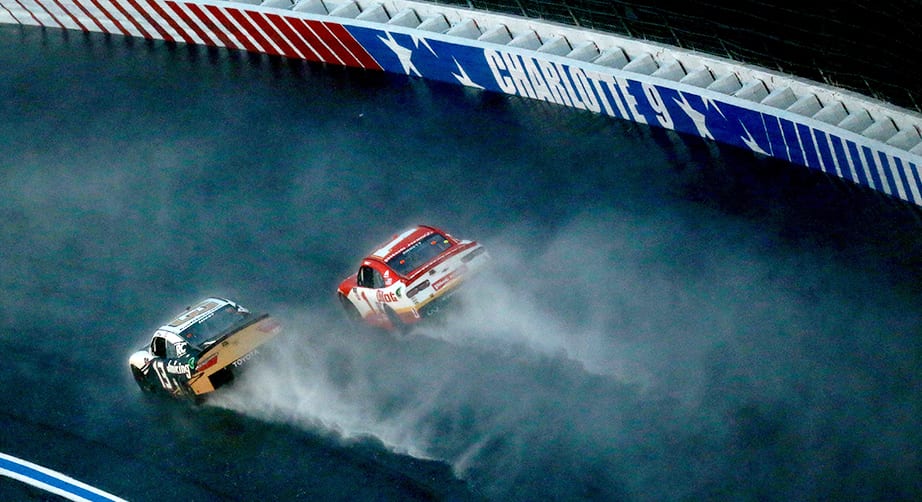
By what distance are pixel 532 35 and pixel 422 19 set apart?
119 inches

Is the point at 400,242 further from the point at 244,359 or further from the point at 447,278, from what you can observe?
the point at 244,359

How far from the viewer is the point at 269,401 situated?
1966 centimetres

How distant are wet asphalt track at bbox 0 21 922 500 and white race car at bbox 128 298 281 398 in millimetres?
382

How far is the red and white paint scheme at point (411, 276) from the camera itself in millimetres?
20047

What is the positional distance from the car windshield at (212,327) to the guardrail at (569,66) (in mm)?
9044

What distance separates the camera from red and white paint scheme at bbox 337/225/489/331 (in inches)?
789

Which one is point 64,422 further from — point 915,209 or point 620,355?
point 915,209

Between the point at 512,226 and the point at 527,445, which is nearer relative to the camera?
the point at 527,445

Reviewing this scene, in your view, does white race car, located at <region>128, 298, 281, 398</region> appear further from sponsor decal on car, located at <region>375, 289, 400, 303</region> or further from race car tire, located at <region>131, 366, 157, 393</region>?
sponsor decal on car, located at <region>375, 289, 400, 303</region>

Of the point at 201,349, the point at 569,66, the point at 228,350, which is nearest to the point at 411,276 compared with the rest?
the point at 228,350

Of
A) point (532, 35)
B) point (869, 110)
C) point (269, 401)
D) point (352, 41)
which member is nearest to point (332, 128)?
point (352, 41)

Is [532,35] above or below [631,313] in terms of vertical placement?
above

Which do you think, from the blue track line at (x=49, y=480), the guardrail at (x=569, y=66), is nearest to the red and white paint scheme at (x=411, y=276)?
the blue track line at (x=49, y=480)

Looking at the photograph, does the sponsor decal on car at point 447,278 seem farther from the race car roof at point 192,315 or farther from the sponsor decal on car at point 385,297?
the race car roof at point 192,315
